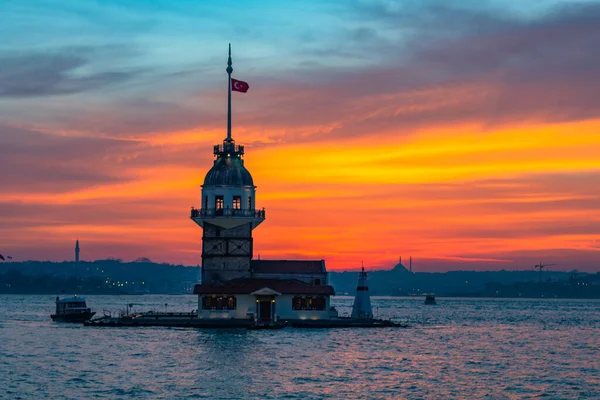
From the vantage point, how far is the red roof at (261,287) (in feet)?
381

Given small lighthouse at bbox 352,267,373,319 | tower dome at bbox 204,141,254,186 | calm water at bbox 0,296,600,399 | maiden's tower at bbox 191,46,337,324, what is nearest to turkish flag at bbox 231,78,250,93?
maiden's tower at bbox 191,46,337,324

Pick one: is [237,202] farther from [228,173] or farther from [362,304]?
[362,304]

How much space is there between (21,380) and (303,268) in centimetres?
5532

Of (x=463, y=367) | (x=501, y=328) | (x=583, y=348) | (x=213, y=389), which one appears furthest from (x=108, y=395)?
(x=501, y=328)

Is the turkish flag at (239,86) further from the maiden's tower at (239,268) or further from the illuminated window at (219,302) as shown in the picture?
the illuminated window at (219,302)

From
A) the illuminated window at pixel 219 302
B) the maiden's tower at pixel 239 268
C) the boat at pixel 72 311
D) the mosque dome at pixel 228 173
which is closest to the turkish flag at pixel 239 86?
the maiden's tower at pixel 239 268

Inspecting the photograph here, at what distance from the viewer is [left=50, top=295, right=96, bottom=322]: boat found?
141875mm

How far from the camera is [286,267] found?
12281 cm

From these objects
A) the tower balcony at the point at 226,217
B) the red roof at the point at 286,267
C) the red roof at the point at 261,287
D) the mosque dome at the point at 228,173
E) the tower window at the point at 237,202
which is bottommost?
the red roof at the point at 261,287

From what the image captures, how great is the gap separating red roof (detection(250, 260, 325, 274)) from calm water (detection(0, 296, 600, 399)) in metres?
8.71

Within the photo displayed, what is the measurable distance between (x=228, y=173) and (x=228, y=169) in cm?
65

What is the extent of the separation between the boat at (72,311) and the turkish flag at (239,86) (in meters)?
40.4

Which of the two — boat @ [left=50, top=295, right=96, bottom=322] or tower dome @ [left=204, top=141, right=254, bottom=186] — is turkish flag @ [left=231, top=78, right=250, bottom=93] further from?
boat @ [left=50, top=295, right=96, bottom=322]

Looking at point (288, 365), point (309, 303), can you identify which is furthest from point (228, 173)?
point (288, 365)
